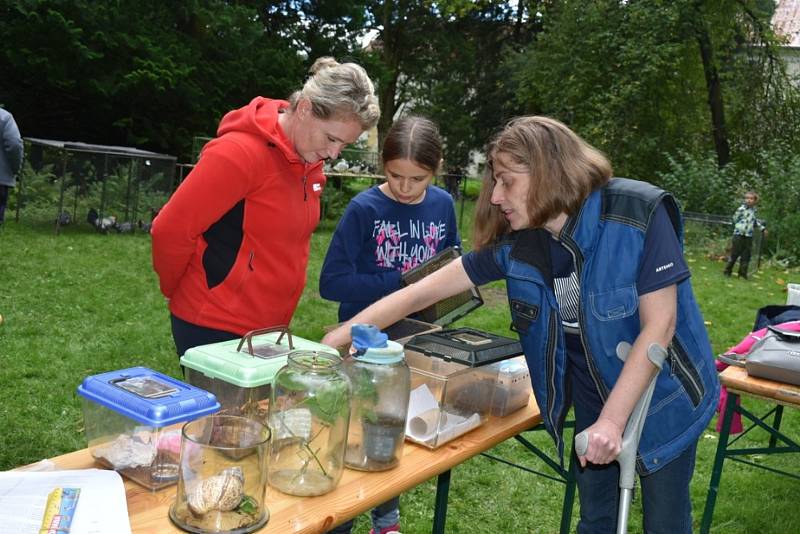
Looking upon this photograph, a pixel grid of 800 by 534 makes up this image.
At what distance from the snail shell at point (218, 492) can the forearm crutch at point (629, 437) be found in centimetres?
82

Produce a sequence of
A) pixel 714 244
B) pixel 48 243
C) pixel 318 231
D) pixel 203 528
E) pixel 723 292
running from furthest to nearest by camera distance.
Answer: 1. pixel 714 244
2. pixel 318 231
3. pixel 723 292
4. pixel 48 243
5. pixel 203 528

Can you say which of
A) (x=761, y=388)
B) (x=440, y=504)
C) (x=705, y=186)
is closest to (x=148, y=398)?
(x=440, y=504)

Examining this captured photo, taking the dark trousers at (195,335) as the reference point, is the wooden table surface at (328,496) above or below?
below

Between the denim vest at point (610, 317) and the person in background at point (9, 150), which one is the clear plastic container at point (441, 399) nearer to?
the denim vest at point (610, 317)

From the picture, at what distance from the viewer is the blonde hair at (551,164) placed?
186 centimetres

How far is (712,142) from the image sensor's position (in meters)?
18.2

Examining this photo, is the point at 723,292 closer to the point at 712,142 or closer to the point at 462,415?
the point at 462,415

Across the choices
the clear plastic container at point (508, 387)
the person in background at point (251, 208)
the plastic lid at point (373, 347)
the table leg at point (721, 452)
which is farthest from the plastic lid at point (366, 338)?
A: the table leg at point (721, 452)

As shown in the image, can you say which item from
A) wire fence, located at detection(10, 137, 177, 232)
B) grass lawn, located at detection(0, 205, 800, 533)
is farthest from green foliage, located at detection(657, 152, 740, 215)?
wire fence, located at detection(10, 137, 177, 232)

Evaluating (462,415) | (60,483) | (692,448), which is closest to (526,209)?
(462,415)

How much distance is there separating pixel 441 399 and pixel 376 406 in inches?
11.0

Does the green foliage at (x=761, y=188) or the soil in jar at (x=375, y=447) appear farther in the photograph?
the green foliage at (x=761, y=188)

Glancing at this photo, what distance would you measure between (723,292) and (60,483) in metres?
9.26

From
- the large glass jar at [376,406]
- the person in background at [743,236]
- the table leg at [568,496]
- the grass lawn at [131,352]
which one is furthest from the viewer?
the person in background at [743,236]
